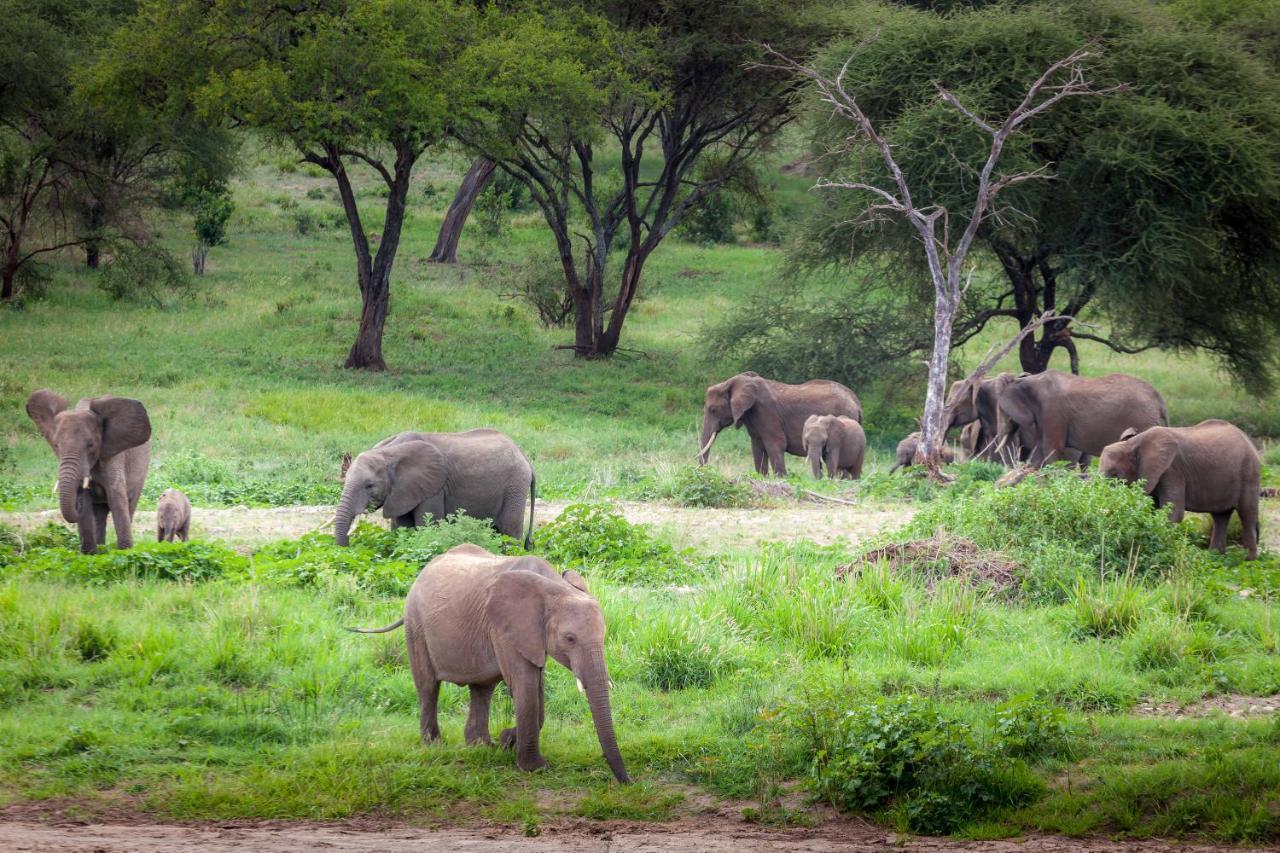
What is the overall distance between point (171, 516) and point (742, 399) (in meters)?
10.7

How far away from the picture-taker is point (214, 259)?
38781 millimetres

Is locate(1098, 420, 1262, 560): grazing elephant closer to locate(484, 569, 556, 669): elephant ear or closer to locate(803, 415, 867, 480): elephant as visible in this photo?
locate(803, 415, 867, 480): elephant

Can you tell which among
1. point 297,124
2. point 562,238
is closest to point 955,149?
point 562,238

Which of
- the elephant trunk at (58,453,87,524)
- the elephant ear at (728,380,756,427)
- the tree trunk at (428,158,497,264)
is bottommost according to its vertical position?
the elephant trunk at (58,453,87,524)

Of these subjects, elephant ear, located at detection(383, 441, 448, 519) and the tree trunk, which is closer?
elephant ear, located at detection(383, 441, 448, 519)

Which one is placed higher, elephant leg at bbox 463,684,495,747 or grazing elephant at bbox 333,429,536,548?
grazing elephant at bbox 333,429,536,548

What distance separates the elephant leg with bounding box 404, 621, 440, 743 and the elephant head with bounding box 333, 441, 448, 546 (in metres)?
4.47

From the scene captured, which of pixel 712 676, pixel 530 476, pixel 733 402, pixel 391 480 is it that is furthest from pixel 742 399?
pixel 712 676

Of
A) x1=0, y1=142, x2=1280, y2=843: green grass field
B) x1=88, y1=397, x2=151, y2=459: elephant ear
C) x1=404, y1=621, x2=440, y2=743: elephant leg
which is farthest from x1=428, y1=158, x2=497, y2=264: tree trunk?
x1=404, y1=621, x2=440, y2=743: elephant leg

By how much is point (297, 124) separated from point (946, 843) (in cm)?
2155

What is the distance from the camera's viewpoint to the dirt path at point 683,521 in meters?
13.9

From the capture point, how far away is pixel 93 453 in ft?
39.9

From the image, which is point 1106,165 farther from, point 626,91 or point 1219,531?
point 1219,531

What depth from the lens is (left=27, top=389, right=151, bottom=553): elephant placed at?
11898mm
